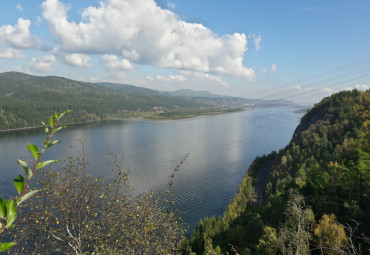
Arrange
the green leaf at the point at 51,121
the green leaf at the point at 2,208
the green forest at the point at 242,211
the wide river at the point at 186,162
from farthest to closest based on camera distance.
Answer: the wide river at the point at 186,162
the green forest at the point at 242,211
the green leaf at the point at 51,121
the green leaf at the point at 2,208

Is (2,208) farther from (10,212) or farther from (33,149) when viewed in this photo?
(33,149)

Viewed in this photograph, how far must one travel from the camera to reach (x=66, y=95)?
572 feet

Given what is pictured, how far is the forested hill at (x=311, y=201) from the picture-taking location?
997cm

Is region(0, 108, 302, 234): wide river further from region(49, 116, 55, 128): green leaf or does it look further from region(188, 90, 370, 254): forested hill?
region(49, 116, 55, 128): green leaf

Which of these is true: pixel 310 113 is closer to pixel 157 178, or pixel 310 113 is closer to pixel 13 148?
pixel 157 178

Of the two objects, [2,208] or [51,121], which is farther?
[51,121]

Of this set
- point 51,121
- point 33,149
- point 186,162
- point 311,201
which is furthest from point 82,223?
point 186,162

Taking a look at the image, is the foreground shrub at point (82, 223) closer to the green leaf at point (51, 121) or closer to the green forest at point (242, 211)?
the green forest at point (242, 211)

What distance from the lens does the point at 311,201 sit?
16.7 metres

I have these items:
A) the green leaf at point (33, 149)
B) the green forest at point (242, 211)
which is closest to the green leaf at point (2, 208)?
the green forest at point (242, 211)

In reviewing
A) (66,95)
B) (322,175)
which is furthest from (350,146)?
(66,95)

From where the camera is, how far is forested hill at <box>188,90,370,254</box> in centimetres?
997

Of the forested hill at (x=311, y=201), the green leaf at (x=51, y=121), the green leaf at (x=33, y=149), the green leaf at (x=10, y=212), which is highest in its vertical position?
the green leaf at (x=51, y=121)

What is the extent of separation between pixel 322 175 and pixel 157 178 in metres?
23.0
